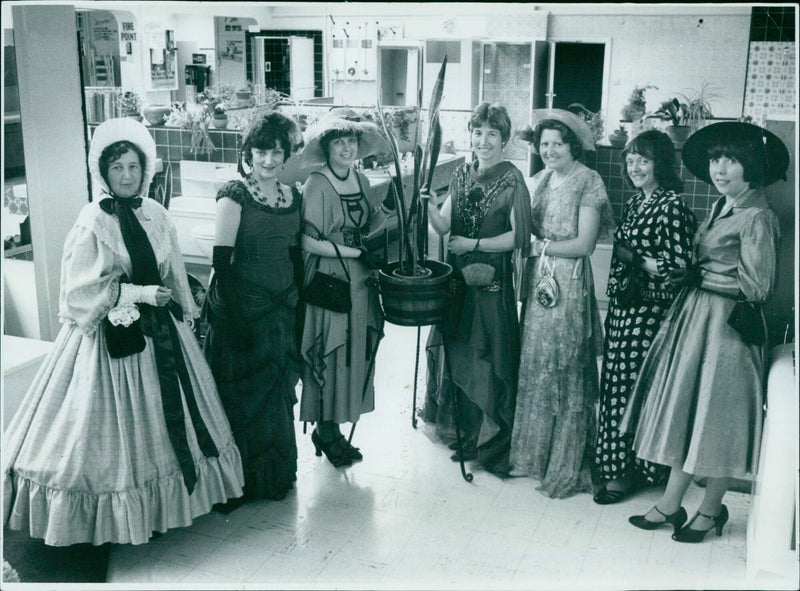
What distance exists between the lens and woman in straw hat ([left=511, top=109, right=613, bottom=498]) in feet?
11.1

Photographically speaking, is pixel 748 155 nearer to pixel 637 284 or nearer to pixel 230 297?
pixel 637 284

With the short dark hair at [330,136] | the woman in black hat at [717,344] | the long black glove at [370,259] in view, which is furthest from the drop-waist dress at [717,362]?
the short dark hair at [330,136]

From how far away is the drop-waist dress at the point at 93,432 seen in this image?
9.01 feet

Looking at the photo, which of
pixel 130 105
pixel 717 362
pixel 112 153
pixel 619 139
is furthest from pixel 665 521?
pixel 130 105

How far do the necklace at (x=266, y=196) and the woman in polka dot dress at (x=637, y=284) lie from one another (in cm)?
135

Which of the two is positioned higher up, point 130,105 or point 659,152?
point 130,105

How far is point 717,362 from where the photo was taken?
3.01m

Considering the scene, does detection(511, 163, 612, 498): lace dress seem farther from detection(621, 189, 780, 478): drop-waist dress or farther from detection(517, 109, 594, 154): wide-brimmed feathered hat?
detection(621, 189, 780, 478): drop-waist dress

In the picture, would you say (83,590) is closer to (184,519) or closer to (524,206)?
(184,519)

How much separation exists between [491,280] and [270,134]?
1134 mm

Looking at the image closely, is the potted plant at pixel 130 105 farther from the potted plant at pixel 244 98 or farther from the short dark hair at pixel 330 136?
the short dark hair at pixel 330 136

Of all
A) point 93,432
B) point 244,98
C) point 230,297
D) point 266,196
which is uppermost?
point 244,98

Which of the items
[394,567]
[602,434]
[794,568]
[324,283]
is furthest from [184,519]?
[794,568]

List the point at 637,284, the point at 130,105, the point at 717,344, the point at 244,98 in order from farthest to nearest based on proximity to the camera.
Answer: the point at 244,98 < the point at 130,105 < the point at 637,284 < the point at 717,344
